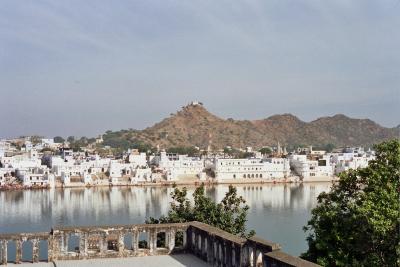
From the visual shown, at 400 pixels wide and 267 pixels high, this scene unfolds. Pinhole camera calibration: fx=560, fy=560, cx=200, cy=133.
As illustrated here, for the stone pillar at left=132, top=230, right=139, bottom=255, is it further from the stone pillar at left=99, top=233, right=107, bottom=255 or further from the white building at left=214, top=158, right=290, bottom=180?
the white building at left=214, top=158, right=290, bottom=180

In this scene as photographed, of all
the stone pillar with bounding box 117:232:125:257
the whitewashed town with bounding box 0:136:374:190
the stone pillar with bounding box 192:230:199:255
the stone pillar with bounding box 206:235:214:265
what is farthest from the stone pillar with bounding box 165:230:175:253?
the whitewashed town with bounding box 0:136:374:190

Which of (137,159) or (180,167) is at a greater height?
(137,159)

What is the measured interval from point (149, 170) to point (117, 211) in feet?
128

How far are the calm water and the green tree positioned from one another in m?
14.8

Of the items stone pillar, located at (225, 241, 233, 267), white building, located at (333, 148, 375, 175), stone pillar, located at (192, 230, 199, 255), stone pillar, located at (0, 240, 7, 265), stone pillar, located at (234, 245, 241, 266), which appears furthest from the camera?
white building, located at (333, 148, 375, 175)

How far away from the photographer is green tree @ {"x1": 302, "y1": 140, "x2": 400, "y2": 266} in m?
9.74

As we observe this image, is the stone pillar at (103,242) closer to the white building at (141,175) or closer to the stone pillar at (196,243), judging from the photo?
the stone pillar at (196,243)

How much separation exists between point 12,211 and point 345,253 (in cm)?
4295

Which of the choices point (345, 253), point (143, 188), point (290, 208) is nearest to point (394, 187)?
point (345, 253)

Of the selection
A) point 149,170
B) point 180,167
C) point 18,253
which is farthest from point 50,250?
point 180,167

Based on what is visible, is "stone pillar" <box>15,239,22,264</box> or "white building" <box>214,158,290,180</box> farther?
"white building" <box>214,158,290,180</box>

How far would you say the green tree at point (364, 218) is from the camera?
32.0 ft

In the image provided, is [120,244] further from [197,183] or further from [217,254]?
[197,183]

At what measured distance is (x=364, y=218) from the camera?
9.87m
